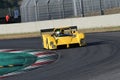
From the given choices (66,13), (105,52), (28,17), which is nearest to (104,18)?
(66,13)

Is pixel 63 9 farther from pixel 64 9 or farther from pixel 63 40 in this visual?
pixel 63 40

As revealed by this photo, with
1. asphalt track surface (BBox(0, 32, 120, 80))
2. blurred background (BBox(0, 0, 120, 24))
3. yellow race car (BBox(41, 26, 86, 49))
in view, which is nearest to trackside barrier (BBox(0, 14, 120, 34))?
blurred background (BBox(0, 0, 120, 24))

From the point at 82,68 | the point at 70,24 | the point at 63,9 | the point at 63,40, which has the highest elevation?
the point at 63,9

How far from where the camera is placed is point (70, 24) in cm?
3369

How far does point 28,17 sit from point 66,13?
3.81m

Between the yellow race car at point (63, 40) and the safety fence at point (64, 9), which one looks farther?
the safety fence at point (64, 9)

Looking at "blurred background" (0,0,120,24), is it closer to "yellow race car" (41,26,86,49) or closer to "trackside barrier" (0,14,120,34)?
"trackside barrier" (0,14,120,34)

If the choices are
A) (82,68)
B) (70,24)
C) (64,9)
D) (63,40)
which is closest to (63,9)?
(64,9)

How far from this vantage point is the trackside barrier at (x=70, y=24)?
105 ft

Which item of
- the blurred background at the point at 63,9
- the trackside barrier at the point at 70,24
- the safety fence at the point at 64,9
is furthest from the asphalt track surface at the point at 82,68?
the safety fence at the point at 64,9

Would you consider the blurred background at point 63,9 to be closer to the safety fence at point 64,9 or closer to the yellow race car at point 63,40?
the safety fence at point 64,9

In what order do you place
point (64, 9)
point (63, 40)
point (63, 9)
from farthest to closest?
1. point (64, 9)
2. point (63, 9)
3. point (63, 40)

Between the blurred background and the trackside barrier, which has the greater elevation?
the blurred background

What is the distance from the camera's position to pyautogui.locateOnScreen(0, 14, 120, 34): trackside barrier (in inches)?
1260
